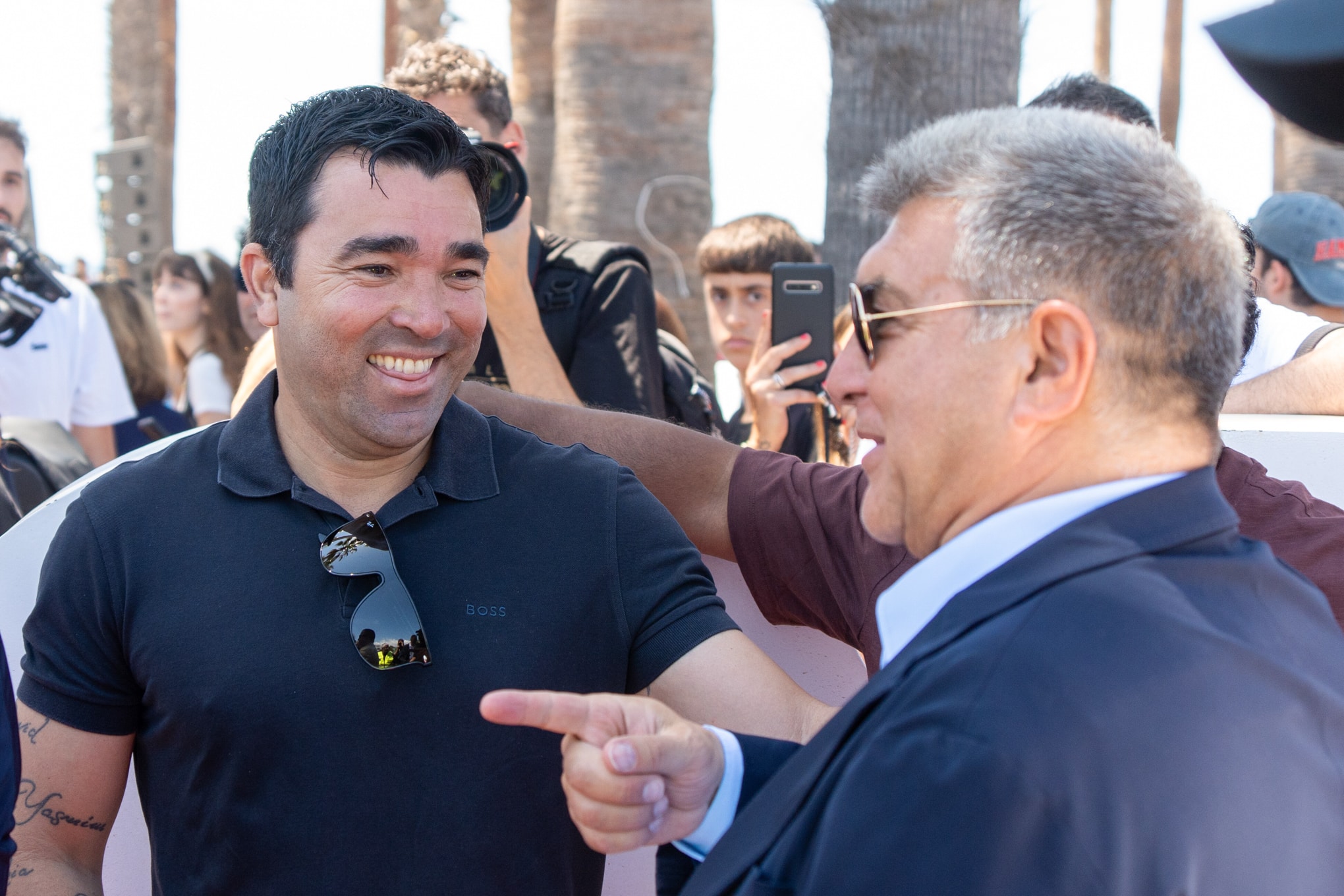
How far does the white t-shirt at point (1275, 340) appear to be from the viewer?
329cm

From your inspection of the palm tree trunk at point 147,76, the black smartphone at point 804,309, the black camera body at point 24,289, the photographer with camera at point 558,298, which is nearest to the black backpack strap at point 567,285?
the photographer with camera at point 558,298

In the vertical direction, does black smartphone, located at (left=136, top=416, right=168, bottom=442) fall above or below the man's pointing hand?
below

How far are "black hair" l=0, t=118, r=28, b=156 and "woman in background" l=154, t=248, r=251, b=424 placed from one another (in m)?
1.73

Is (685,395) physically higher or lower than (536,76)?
lower

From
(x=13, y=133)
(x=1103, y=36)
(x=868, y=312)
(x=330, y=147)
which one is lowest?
(x=868, y=312)

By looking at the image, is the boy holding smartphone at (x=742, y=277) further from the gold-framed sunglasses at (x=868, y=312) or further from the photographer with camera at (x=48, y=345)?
the gold-framed sunglasses at (x=868, y=312)

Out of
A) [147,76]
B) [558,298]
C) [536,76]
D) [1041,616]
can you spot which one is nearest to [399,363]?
[1041,616]

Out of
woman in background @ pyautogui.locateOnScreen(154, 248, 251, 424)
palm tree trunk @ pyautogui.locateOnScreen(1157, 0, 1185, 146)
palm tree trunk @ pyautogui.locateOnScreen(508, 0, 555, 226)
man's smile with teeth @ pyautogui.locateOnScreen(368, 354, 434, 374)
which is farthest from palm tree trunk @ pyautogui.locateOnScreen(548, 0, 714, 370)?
palm tree trunk @ pyautogui.locateOnScreen(1157, 0, 1185, 146)

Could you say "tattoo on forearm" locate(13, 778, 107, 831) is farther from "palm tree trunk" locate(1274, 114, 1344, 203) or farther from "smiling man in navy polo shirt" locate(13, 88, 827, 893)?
"palm tree trunk" locate(1274, 114, 1344, 203)

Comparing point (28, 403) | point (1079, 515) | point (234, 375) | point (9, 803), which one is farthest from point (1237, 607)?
point (234, 375)

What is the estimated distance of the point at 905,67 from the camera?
4930 mm

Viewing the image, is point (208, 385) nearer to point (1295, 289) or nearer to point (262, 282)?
point (262, 282)

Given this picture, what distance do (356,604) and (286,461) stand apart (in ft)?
1.10

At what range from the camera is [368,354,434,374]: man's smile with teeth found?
2146 millimetres
